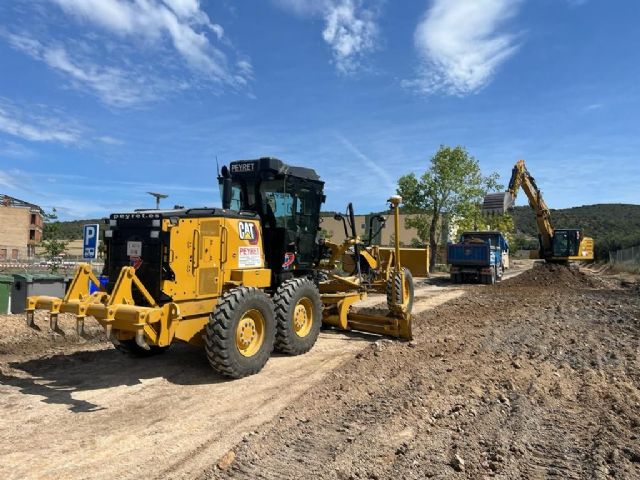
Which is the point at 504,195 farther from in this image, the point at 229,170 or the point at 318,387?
the point at 318,387

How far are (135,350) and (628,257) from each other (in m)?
41.6

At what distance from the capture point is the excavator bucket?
25.1m

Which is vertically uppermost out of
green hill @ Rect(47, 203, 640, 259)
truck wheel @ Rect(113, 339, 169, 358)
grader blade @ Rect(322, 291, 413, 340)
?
green hill @ Rect(47, 203, 640, 259)

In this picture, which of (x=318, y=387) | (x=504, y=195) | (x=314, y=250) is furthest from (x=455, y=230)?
(x=318, y=387)

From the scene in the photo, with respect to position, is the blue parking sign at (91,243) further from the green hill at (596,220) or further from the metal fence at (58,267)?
the green hill at (596,220)

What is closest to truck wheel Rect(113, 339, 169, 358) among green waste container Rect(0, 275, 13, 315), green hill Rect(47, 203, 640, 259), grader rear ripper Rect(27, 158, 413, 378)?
grader rear ripper Rect(27, 158, 413, 378)

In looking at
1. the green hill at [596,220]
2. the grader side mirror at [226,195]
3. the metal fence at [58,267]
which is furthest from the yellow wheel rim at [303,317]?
the green hill at [596,220]

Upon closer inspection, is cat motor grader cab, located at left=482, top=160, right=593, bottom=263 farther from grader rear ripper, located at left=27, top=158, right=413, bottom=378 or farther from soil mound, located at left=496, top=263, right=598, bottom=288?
grader rear ripper, located at left=27, top=158, right=413, bottom=378

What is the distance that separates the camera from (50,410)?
17.2 ft

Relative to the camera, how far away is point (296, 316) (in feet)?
26.4

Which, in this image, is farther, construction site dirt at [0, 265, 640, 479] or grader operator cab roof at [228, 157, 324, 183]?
grader operator cab roof at [228, 157, 324, 183]

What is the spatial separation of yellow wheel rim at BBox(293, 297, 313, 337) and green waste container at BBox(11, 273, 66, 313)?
6198 mm

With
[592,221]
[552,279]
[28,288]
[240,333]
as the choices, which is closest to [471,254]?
[552,279]

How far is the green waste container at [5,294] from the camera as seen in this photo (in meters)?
10.6
